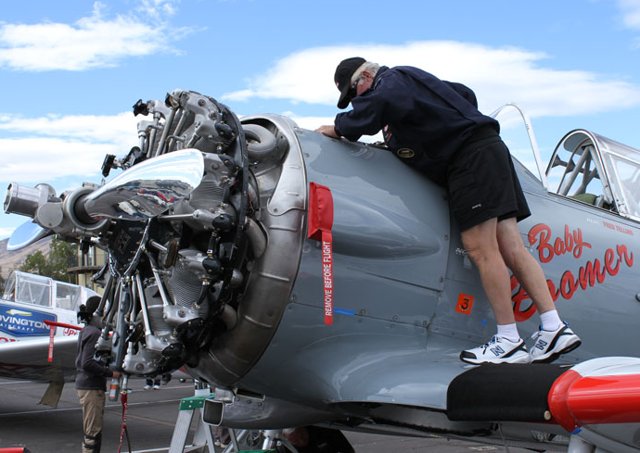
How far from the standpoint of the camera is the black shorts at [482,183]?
12.7 ft

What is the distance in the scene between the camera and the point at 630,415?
272 centimetres

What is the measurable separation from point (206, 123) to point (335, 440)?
2746 mm

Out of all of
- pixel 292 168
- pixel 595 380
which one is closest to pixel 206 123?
pixel 292 168

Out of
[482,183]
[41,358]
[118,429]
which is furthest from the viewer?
[41,358]

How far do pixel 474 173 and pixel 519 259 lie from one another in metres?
0.52

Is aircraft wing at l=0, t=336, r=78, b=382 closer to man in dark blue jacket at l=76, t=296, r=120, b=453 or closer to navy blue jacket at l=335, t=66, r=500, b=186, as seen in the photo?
man in dark blue jacket at l=76, t=296, r=120, b=453

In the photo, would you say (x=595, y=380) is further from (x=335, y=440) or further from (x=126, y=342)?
(x=335, y=440)

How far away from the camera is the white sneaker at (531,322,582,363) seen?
3.83m

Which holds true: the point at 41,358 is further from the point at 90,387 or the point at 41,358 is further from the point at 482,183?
the point at 482,183

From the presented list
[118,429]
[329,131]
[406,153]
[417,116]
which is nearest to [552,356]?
[406,153]

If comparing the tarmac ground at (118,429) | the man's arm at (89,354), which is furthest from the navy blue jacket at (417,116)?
the man's arm at (89,354)

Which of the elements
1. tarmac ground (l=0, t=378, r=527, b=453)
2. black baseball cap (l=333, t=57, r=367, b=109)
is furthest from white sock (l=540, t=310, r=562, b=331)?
tarmac ground (l=0, t=378, r=527, b=453)

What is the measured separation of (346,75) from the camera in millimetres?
4188

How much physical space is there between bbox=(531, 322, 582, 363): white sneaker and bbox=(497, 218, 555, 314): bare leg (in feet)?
0.63
